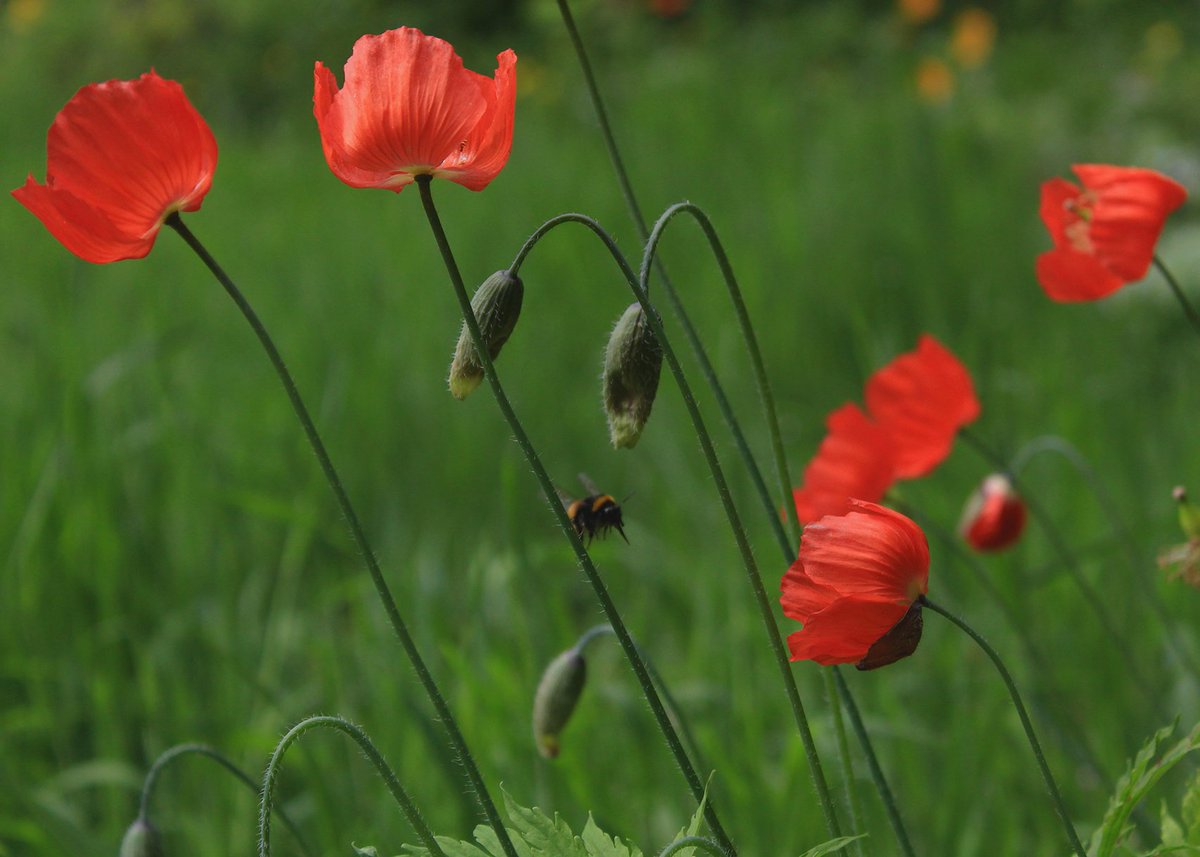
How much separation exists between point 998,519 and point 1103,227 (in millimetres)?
525

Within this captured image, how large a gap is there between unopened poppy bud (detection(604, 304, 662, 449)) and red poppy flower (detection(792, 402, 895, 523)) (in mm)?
389

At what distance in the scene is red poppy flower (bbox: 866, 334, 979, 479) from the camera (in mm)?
1306

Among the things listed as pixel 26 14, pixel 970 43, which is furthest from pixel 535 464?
pixel 26 14

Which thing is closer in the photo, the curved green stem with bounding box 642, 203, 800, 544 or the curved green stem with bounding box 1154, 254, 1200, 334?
the curved green stem with bounding box 642, 203, 800, 544

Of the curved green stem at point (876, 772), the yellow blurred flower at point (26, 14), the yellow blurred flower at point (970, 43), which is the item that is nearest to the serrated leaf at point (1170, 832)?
the curved green stem at point (876, 772)

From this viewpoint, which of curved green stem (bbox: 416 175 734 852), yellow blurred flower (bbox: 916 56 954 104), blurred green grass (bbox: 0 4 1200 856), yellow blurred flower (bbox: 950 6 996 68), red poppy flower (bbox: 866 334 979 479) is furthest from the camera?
yellow blurred flower (bbox: 950 6 996 68)

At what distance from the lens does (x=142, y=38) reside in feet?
28.0

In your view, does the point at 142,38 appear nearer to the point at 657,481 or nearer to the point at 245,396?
the point at 245,396

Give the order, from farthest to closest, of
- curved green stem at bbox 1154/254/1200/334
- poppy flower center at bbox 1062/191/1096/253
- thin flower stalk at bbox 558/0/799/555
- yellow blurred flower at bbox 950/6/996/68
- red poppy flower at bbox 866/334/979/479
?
yellow blurred flower at bbox 950/6/996/68
red poppy flower at bbox 866/334/979/479
poppy flower center at bbox 1062/191/1096/253
curved green stem at bbox 1154/254/1200/334
thin flower stalk at bbox 558/0/799/555

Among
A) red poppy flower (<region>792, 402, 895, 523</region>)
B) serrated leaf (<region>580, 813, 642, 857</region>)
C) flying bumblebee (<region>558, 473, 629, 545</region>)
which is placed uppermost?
flying bumblebee (<region>558, 473, 629, 545</region>)

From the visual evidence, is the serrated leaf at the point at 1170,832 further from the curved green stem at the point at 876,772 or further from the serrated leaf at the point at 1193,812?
the curved green stem at the point at 876,772

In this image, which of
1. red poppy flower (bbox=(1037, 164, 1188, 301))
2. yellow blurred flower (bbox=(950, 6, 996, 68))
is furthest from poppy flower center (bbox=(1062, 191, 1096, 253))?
yellow blurred flower (bbox=(950, 6, 996, 68))

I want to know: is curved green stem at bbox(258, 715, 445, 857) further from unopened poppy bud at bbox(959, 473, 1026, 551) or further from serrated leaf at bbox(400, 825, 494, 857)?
unopened poppy bud at bbox(959, 473, 1026, 551)

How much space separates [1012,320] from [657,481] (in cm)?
123
